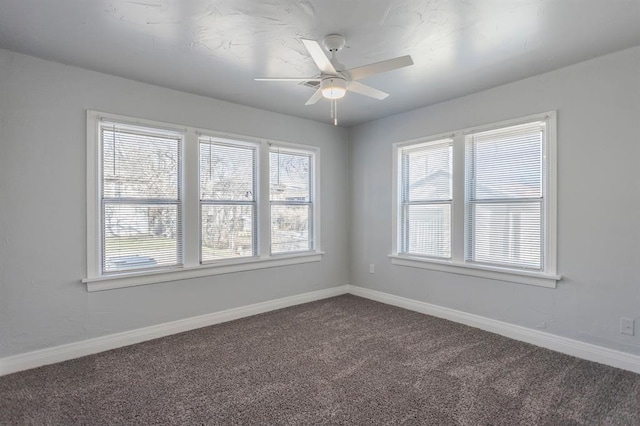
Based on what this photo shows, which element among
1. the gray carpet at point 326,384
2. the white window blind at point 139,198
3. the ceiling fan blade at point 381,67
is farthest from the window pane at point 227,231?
the ceiling fan blade at point 381,67

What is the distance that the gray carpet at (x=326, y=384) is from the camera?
82.7 inches

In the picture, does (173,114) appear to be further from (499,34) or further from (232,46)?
(499,34)

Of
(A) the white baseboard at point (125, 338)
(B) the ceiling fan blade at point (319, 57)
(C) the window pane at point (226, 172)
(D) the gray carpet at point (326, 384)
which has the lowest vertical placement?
(D) the gray carpet at point (326, 384)

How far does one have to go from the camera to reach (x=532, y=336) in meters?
3.18

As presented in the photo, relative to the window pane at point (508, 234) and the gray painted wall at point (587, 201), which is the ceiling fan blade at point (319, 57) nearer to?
the gray painted wall at point (587, 201)

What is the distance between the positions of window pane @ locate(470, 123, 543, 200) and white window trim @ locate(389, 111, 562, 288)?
0.10m

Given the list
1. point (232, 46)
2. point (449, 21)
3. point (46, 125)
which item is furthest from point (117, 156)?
point (449, 21)

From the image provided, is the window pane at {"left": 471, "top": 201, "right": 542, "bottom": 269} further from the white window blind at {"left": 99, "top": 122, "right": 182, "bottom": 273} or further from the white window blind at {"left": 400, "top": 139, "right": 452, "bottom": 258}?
the white window blind at {"left": 99, "top": 122, "right": 182, "bottom": 273}

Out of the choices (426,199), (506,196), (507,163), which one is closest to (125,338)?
(426,199)

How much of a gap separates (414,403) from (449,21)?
2564 mm

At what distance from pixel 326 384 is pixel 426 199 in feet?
8.41

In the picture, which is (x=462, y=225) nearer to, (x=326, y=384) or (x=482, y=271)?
(x=482, y=271)

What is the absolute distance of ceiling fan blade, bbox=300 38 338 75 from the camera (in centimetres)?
192

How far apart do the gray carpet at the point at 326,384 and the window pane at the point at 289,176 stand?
1.83 m
